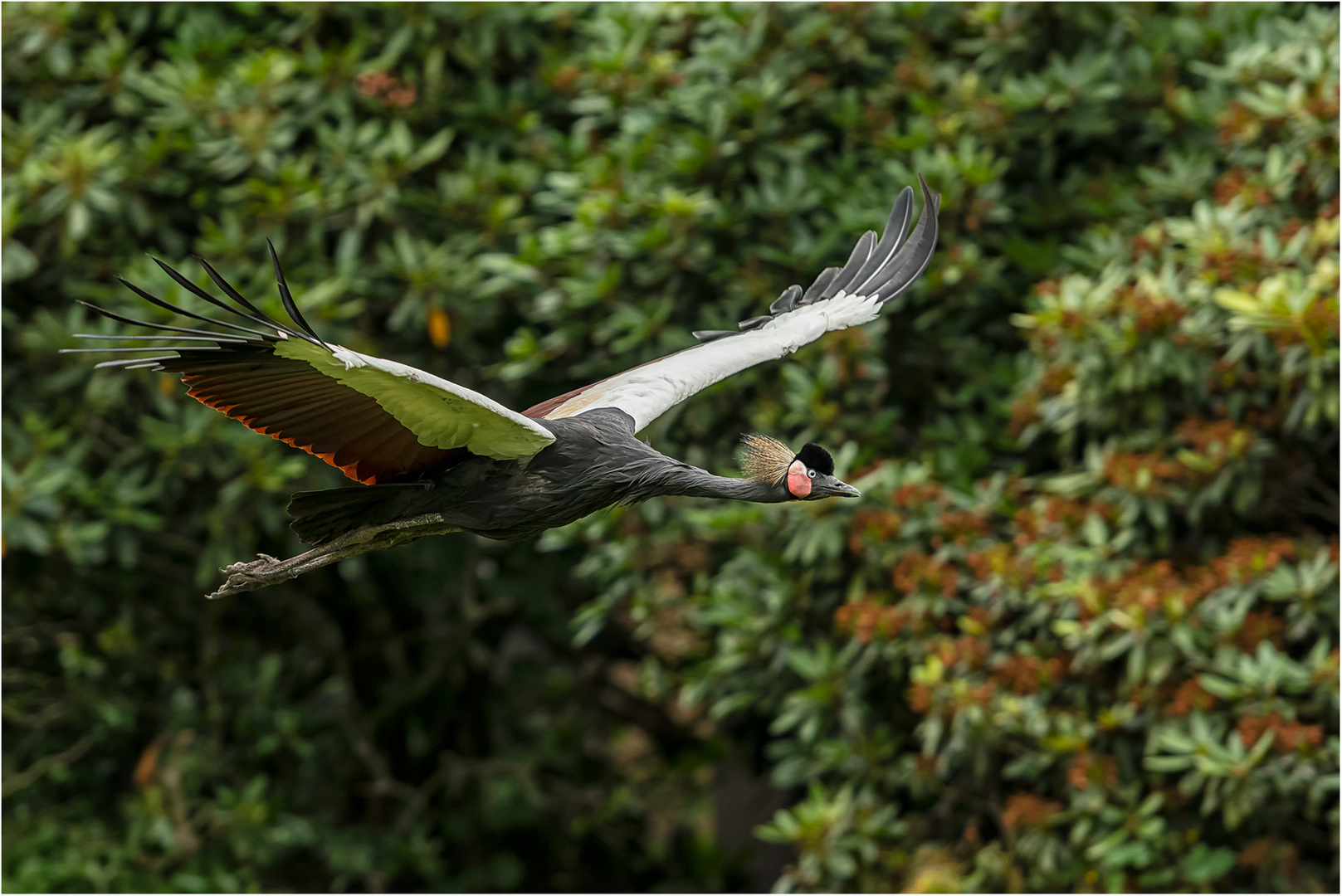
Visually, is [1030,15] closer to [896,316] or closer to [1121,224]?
[1121,224]

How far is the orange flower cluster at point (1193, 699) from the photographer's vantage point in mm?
5508

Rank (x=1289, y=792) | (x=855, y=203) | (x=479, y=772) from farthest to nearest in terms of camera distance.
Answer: (x=479, y=772), (x=855, y=203), (x=1289, y=792)

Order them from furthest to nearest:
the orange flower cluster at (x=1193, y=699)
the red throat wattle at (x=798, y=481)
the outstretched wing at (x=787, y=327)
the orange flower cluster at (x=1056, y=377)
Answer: the orange flower cluster at (x=1056, y=377)
the orange flower cluster at (x=1193, y=699)
the outstretched wing at (x=787, y=327)
the red throat wattle at (x=798, y=481)

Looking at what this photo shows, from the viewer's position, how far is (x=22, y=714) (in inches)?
Result: 303

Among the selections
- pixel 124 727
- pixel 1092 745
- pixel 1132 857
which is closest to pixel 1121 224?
pixel 1092 745

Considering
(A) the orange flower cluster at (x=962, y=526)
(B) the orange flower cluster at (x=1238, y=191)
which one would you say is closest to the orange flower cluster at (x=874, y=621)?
(A) the orange flower cluster at (x=962, y=526)

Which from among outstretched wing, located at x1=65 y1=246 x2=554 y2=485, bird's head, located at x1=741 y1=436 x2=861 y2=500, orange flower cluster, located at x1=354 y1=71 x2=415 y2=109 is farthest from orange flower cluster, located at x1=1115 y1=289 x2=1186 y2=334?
orange flower cluster, located at x1=354 y1=71 x2=415 y2=109

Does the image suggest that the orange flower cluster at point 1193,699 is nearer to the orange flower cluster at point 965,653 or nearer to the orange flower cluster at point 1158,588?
the orange flower cluster at point 1158,588

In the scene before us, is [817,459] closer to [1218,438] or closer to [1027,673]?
[1027,673]

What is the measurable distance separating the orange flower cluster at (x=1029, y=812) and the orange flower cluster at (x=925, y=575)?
865mm

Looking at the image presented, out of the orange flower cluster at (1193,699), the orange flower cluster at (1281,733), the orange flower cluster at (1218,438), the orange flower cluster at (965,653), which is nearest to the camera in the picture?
the orange flower cluster at (1281,733)

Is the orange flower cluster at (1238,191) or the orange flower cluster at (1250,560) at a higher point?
the orange flower cluster at (1238,191)

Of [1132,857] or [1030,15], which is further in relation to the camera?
[1030,15]

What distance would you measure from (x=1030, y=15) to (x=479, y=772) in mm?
4830
